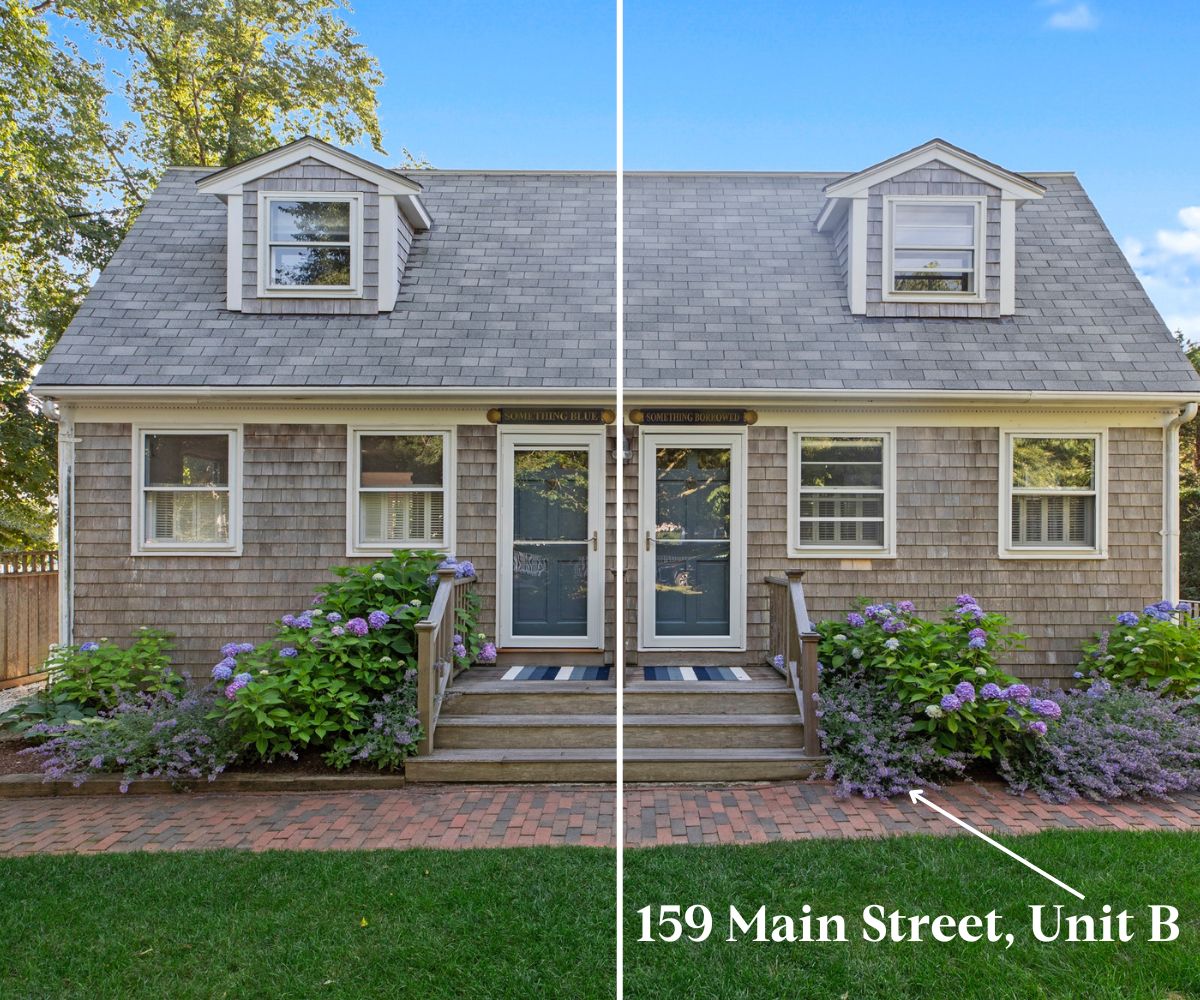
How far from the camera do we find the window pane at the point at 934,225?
26.0 feet

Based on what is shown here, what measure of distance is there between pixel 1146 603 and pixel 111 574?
974 centimetres

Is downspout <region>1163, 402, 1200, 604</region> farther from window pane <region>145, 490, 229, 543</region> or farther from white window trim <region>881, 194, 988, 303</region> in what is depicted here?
window pane <region>145, 490, 229, 543</region>

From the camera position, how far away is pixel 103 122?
1333 cm

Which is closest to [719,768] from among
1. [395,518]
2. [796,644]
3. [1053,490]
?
[796,644]

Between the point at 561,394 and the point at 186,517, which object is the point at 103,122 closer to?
the point at 186,517

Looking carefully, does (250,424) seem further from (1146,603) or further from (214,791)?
(1146,603)

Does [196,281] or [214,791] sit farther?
[196,281]

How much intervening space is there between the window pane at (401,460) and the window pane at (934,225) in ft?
17.3

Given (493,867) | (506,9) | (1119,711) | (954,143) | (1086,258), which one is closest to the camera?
(493,867)

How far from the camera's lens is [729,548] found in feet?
23.8

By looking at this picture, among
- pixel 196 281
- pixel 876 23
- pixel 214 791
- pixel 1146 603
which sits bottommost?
pixel 214 791

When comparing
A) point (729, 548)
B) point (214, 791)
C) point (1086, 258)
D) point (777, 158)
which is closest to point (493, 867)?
point (214, 791)

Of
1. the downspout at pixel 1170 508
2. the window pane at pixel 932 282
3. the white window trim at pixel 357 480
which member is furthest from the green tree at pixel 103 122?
the downspout at pixel 1170 508

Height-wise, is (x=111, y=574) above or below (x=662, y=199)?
below
